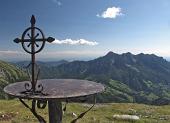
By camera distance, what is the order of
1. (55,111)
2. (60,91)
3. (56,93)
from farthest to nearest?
(55,111), (60,91), (56,93)

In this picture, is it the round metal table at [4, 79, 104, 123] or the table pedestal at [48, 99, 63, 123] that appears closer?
the round metal table at [4, 79, 104, 123]

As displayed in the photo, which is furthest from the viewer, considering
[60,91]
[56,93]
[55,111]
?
[55,111]

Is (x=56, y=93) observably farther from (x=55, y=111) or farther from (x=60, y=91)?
(x=55, y=111)

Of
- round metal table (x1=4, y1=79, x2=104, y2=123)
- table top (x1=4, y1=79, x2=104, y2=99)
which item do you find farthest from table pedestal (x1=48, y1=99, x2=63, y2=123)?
table top (x1=4, y1=79, x2=104, y2=99)

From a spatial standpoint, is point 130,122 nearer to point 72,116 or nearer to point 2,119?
point 72,116

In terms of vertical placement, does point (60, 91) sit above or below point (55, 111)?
above

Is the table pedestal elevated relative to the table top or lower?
lower

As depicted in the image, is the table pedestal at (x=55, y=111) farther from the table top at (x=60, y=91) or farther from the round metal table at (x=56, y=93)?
the table top at (x=60, y=91)

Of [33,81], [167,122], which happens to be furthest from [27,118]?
→ [33,81]

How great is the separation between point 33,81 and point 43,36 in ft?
5.72

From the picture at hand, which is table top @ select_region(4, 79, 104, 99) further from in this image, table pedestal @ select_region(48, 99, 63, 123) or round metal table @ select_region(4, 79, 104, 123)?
table pedestal @ select_region(48, 99, 63, 123)

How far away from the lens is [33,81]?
470 inches

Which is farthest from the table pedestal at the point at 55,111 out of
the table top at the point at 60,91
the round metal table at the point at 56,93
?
the table top at the point at 60,91

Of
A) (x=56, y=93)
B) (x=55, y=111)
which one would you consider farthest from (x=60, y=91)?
(x=55, y=111)
